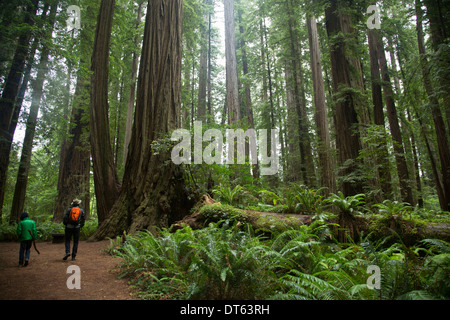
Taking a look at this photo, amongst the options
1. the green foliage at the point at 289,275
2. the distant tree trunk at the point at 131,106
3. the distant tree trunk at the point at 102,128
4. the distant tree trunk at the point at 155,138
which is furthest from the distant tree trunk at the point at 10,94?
the green foliage at the point at 289,275

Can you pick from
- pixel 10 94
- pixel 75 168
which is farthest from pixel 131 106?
pixel 10 94

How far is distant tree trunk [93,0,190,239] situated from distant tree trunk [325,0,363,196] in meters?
4.43

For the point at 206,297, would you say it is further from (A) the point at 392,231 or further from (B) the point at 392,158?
(B) the point at 392,158

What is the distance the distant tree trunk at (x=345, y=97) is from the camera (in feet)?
18.9

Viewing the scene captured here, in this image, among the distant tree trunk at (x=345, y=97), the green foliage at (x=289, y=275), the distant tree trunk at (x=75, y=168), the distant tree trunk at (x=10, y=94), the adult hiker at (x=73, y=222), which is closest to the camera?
the green foliage at (x=289, y=275)

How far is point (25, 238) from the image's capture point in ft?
13.6

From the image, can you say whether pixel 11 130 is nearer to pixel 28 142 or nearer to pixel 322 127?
pixel 28 142

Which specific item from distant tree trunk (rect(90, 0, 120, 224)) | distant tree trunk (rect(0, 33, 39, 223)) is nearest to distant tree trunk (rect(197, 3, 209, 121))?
distant tree trunk (rect(90, 0, 120, 224))

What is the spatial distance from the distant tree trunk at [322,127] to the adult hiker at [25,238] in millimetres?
8837

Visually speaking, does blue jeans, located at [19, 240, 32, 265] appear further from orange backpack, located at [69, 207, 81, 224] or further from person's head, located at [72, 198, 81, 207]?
person's head, located at [72, 198, 81, 207]

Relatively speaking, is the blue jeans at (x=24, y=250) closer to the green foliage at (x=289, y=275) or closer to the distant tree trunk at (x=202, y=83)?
the green foliage at (x=289, y=275)

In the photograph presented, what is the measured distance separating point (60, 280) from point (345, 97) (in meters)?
7.10

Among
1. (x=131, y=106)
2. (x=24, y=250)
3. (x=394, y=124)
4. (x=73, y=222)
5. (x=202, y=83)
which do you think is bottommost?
(x=24, y=250)

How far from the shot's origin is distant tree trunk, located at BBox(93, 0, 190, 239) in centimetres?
566
